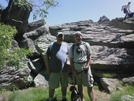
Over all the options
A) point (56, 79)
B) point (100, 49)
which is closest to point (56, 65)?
point (56, 79)

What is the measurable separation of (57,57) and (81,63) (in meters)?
1.08

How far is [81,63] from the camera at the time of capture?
24.1 ft

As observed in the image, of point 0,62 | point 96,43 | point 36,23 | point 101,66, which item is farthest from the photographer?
point 36,23

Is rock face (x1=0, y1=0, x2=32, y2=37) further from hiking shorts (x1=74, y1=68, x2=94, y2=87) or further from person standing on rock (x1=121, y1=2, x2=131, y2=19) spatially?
person standing on rock (x1=121, y1=2, x2=131, y2=19)

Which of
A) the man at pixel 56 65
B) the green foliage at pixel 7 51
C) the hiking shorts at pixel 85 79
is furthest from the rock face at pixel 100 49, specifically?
the green foliage at pixel 7 51

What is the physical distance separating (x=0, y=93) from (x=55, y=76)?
3312mm

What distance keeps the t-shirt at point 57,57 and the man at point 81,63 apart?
435mm

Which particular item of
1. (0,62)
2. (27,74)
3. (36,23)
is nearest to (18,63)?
(0,62)

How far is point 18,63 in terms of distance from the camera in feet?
24.3

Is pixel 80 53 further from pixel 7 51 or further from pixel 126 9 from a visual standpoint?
pixel 126 9

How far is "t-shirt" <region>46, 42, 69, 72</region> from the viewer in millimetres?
7631

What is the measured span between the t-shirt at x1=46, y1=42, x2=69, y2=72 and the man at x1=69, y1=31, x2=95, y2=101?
1.43 ft

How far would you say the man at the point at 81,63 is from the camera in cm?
727

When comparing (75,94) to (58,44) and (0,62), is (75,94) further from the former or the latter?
(0,62)
